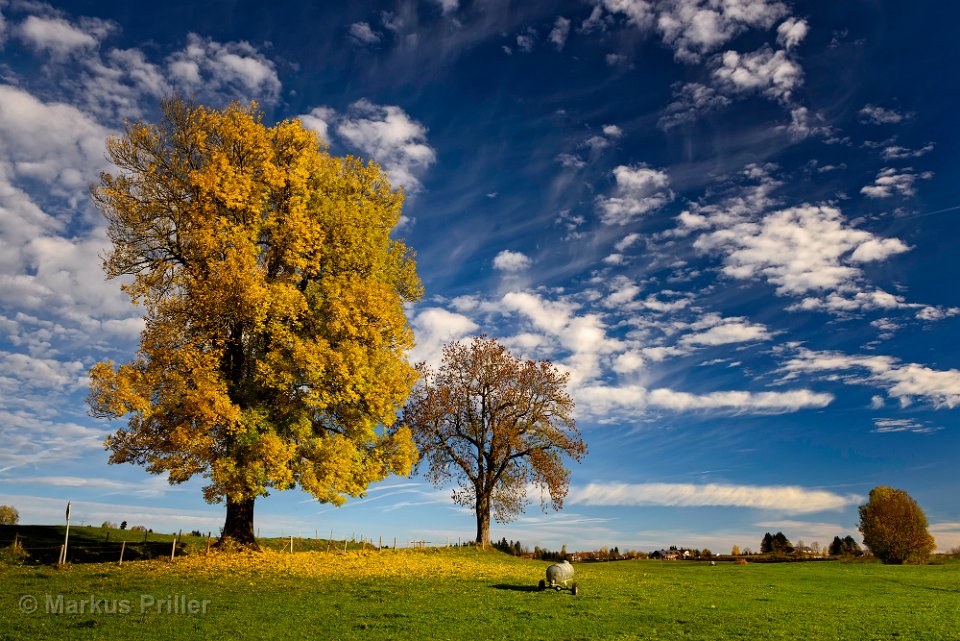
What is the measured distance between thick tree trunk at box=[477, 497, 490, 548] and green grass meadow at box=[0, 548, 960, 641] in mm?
16429

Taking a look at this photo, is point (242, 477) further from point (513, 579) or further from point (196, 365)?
point (513, 579)

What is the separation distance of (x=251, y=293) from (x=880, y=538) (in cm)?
6029

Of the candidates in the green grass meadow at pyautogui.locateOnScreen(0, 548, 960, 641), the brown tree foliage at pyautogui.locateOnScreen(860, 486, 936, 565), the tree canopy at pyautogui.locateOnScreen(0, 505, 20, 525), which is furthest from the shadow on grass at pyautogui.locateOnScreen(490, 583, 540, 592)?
the tree canopy at pyautogui.locateOnScreen(0, 505, 20, 525)

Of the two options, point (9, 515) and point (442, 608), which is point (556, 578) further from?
point (9, 515)

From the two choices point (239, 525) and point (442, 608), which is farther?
point (239, 525)

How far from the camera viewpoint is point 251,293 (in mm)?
29484

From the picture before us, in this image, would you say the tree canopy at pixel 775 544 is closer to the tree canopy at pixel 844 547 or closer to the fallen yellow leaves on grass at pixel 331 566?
the tree canopy at pixel 844 547

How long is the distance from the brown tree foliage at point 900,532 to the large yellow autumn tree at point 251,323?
48710 mm

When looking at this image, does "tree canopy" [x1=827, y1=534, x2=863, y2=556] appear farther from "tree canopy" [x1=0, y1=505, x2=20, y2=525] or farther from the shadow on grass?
"tree canopy" [x1=0, y1=505, x2=20, y2=525]

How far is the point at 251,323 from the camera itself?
32.1m

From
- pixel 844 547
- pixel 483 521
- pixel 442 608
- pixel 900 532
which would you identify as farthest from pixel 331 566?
pixel 844 547

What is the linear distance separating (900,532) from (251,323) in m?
60.2

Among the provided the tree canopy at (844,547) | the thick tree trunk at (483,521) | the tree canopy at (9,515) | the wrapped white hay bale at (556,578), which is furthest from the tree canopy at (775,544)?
the tree canopy at (9,515)

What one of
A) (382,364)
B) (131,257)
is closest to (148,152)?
(131,257)
